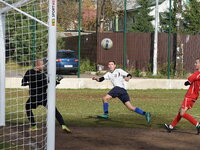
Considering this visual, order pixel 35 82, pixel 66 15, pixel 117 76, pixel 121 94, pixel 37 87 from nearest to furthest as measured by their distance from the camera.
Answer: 1. pixel 37 87
2. pixel 35 82
3. pixel 121 94
4. pixel 117 76
5. pixel 66 15

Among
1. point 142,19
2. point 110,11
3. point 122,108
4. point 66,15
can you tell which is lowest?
point 122,108

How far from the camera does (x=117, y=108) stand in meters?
16.2

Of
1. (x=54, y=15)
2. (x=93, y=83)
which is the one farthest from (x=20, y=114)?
(x=93, y=83)

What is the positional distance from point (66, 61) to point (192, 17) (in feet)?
37.4

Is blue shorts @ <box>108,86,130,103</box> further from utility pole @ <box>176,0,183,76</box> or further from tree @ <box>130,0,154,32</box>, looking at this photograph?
tree @ <box>130,0,154,32</box>

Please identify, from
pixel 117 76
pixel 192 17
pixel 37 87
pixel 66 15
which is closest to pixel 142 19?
pixel 192 17

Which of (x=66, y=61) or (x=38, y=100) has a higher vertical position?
(x=66, y=61)

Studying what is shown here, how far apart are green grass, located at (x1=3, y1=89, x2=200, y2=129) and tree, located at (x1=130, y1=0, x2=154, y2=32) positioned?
23342 mm

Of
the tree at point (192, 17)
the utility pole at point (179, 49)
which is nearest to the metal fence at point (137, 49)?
the utility pole at point (179, 49)

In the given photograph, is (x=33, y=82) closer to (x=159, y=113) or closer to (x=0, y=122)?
(x=0, y=122)

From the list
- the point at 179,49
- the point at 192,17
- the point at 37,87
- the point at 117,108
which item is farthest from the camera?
the point at 192,17

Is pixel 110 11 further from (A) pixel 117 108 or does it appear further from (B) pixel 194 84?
(B) pixel 194 84

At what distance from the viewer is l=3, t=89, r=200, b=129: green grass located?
1297 centimetres

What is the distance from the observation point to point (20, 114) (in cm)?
1425
